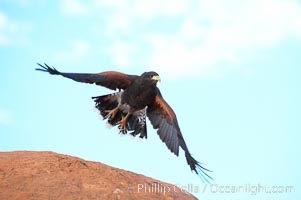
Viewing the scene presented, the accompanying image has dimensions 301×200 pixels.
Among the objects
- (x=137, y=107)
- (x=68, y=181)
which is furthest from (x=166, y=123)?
(x=68, y=181)

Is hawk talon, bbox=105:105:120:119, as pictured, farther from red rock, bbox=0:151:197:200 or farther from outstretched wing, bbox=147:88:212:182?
red rock, bbox=0:151:197:200

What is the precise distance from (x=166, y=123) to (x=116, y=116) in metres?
1.17

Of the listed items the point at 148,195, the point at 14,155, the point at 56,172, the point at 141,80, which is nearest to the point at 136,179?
the point at 148,195

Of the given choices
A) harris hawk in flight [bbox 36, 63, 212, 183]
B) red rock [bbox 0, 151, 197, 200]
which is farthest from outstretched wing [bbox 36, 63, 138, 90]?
red rock [bbox 0, 151, 197, 200]

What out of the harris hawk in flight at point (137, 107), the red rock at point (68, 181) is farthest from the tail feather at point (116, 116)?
the red rock at point (68, 181)

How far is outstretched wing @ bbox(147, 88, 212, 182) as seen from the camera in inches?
373

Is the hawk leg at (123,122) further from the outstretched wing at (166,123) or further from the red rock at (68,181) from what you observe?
the red rock at (68,181)

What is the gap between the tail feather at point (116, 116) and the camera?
10266mm

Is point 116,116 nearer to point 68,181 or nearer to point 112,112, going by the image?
point 112,112

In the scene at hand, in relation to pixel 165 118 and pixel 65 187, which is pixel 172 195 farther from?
pixel 165 118

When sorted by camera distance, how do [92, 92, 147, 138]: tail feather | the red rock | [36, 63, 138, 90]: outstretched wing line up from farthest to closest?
[92, 92, 147, 138]: tail feather → [36, 63, 138, 90]: outstretched wing → the red rock

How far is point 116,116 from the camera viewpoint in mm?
10359

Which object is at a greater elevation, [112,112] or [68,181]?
[112,112]

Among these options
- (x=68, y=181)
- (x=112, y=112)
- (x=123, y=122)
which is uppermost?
(x=112, y=112)
